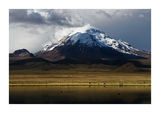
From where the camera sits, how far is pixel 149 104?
30.5 metres

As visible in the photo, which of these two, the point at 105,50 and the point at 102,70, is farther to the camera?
the point at 105,50

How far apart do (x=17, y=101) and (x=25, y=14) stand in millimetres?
12609

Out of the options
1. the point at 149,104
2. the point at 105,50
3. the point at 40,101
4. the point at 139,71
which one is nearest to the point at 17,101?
the point at 40,101

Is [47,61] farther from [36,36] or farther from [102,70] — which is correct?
[36,36]
